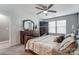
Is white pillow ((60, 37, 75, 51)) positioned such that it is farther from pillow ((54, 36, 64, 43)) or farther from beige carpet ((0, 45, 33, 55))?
beige carpet ((0, 45, 33, 55))

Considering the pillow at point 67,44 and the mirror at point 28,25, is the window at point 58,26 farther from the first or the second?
the mirror at point 28,25

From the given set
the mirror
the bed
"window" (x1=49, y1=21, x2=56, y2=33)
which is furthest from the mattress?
the mirror

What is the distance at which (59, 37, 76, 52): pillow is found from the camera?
1.88 m

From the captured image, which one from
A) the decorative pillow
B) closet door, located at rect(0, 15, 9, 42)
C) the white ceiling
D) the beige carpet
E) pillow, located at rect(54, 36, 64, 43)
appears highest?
the white ceiling

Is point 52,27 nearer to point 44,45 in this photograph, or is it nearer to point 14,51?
point 44,45

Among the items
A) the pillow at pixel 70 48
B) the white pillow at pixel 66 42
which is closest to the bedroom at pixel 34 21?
the white pillow at pixel 66 42

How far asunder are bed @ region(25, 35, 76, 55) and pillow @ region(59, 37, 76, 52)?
70 mm

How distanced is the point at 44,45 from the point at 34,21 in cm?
49

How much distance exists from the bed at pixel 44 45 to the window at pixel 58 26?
0.11 metres

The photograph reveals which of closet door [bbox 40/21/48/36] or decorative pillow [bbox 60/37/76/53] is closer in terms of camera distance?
decorative pillow [bbox 60/37/76/53]

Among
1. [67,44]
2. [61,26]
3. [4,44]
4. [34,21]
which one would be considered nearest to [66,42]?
[67,44]

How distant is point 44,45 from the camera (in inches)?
76.8

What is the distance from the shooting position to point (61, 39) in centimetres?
194
